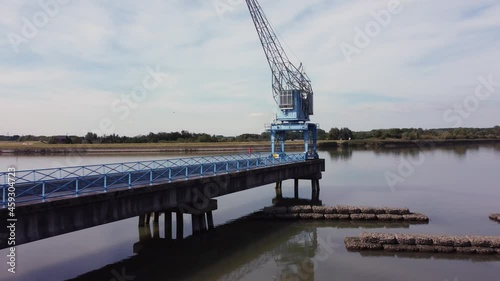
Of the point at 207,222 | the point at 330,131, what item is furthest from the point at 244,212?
the point at 330,131

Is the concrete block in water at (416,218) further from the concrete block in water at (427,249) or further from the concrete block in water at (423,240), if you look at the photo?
the concrete block in water at (427,249)

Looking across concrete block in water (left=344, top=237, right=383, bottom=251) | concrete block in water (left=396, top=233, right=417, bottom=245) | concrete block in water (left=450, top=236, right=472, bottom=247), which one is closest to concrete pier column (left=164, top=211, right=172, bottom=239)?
concrete block in water (left=344, top=237, right=383, bottom=251)

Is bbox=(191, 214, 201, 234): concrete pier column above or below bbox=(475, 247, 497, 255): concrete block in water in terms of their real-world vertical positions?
above

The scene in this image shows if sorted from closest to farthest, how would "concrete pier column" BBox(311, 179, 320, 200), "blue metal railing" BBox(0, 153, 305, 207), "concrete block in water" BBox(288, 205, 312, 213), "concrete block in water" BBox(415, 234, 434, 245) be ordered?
"blue metal railing" BBox(0, 153, 305, 207), "concrete block in water" BBox(415, 234, 434, 245), "concrete block in water" BBox(288, 205, 312, 213), "concrete pier column" BBox(311, 179, 320, 200)

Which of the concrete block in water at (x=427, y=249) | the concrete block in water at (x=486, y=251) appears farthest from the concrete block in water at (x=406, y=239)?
the concrete block in water at (x=486, y=251)

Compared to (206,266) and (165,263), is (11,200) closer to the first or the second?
(165,263)

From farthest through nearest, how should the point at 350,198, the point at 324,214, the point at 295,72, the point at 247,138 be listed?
the point at 247,138 → the point at 295,72 → the point at 350,198 → the point at 324,214

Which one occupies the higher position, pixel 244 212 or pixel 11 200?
pixel 11 200

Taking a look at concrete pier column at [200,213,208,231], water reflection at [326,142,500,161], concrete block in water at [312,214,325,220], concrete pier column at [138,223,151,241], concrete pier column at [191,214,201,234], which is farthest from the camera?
water reflection at [326,142,500,161]

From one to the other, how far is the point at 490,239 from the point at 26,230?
905 inches

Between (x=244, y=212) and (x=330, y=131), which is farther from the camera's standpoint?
(x=330, y=131)

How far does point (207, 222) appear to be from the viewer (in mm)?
25734

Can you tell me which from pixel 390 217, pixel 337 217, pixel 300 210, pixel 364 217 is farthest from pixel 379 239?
pixel 300 210

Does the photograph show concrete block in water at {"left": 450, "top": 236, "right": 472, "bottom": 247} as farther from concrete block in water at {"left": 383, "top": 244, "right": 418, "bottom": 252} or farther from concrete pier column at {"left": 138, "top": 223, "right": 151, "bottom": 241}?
concrete pier column at {"left": 138, "top": 223, "right": 151, "bottom": 241}
